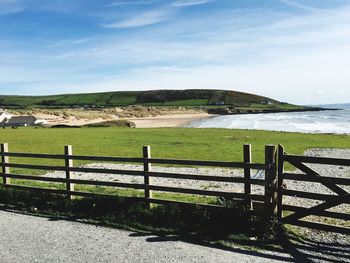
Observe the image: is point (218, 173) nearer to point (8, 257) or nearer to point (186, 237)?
point (186, 237)

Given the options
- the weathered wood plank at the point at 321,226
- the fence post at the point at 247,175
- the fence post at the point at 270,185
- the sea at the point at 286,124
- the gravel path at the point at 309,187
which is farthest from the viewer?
the sea at the point at 286,124

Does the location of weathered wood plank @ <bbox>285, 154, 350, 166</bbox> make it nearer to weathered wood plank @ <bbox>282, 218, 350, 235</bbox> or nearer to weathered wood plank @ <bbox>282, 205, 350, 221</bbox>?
weathered wood plank @ <bbox>282, 205, 350, 221</bbox>

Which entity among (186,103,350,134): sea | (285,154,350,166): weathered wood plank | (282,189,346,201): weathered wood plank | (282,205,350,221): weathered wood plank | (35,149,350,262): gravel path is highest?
(285,154,350,166): weathered wood plank

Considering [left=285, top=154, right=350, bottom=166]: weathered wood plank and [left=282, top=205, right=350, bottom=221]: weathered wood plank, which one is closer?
[left=282, top=205, right=350, bottom=221]: weathered wood plank

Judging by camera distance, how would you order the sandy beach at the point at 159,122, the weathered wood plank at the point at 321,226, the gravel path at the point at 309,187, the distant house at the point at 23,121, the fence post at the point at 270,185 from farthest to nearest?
the sandy beach at the point at 159,122
the distant house at the point at 23,121
the fence post at the point at 270,185
the weathered wood plank at the point at 321,226
the gravel path at the point at 309,187

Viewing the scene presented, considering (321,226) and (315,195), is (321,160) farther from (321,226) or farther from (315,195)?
(321,226)

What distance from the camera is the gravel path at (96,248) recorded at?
805 cm

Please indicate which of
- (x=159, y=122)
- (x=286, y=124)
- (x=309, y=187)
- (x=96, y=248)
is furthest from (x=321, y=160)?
(x=159, y=122)

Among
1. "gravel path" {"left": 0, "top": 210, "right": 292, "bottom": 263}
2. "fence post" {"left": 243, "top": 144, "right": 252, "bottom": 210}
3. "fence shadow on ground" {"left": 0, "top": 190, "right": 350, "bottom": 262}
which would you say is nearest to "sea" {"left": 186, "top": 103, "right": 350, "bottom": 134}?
"fence post" {"left": 243, "top": 144, "right": 252, "bottom": 210}

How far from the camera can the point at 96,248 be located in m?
8.68

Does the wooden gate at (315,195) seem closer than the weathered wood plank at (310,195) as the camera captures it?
Yes

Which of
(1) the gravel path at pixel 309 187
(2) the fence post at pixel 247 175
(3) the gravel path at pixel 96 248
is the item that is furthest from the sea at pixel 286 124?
(3) the gravel path at pixel 96 248

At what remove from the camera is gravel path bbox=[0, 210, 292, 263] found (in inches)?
A: 317

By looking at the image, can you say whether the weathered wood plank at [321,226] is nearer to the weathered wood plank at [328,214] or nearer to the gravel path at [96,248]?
the weathered wood plank at [328,214]
